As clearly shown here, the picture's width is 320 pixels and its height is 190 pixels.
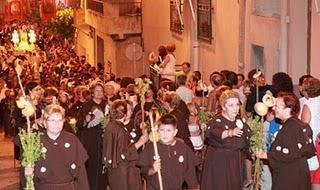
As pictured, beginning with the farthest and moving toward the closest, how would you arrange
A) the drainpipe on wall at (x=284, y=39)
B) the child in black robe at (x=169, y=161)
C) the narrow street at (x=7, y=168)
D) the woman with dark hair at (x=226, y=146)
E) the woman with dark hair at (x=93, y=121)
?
the drainpipe on wall at (x=284, y=39) → the narrow street at (x=7, y=168) → the woman with dark hair at (x=93, y=121) → the woman with dark hair at (x=226, y=146) → the child in black robe at (x=169, y=161)

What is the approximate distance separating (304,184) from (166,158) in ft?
5.74

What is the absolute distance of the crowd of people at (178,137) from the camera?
10125mm

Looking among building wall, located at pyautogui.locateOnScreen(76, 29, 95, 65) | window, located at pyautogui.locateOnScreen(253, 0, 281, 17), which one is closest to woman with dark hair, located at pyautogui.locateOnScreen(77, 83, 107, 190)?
window, located at pyautogui.locateOnScreen(253, 0, 281, 17)

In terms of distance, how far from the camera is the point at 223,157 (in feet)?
36.0

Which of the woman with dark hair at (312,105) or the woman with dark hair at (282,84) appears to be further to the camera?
the woman with dark hair at (282,84)

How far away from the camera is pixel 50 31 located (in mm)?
42375

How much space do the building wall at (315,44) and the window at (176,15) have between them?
894cm

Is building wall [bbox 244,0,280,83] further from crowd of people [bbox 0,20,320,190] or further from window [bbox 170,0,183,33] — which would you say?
window [bbox 170,0,183,33]

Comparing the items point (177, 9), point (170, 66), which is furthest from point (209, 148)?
point (177, 9)

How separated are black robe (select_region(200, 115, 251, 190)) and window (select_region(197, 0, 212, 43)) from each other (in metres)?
11.2

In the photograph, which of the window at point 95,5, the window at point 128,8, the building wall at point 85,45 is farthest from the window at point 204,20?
the building wall at point 85,45

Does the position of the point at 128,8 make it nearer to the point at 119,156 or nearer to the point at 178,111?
the point at 178,111

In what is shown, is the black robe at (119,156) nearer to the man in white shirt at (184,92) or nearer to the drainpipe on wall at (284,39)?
the man in white shirt at (184,92)

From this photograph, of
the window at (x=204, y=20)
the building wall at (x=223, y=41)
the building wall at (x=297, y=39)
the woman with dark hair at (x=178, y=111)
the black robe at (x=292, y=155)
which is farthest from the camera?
the window at (x=204, y=20)
